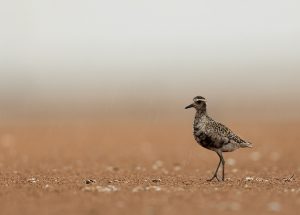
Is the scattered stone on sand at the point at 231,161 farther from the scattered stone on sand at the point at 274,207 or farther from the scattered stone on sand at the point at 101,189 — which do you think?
the scattered stone on sand at the point at 274,207

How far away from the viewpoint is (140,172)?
62.8 ft

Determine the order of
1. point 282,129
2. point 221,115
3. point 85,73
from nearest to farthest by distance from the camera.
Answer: point 282,129 → point 221,115 → point 85,73

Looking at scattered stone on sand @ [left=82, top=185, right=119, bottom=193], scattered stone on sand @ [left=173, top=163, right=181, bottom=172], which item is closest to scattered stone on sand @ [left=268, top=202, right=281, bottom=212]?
scattered stone on sand @ [left=82, top=185, right=119, bottom=193]

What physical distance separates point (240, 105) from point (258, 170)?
42.6 metres

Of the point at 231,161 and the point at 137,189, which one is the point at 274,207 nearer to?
the point at 137,189

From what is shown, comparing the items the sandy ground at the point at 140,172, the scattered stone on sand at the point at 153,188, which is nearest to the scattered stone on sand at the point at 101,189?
the sandy ground at the point at 140,172

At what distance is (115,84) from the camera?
10438 centimetres

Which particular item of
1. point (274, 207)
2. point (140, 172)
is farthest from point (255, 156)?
point (274, 207)

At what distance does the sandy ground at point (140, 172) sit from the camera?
1198 cm

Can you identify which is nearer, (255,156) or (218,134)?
(218,134)

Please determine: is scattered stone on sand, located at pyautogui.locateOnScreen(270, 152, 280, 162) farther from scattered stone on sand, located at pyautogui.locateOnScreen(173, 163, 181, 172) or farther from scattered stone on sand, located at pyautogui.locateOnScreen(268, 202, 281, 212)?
scattered stone on sand, located at pyautogui.locateOnScreen(268, 202, 281, 212)

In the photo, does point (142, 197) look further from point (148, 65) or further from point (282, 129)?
point (148, 65)

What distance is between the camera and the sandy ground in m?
12.0

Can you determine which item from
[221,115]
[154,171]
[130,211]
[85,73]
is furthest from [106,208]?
[85,73]
